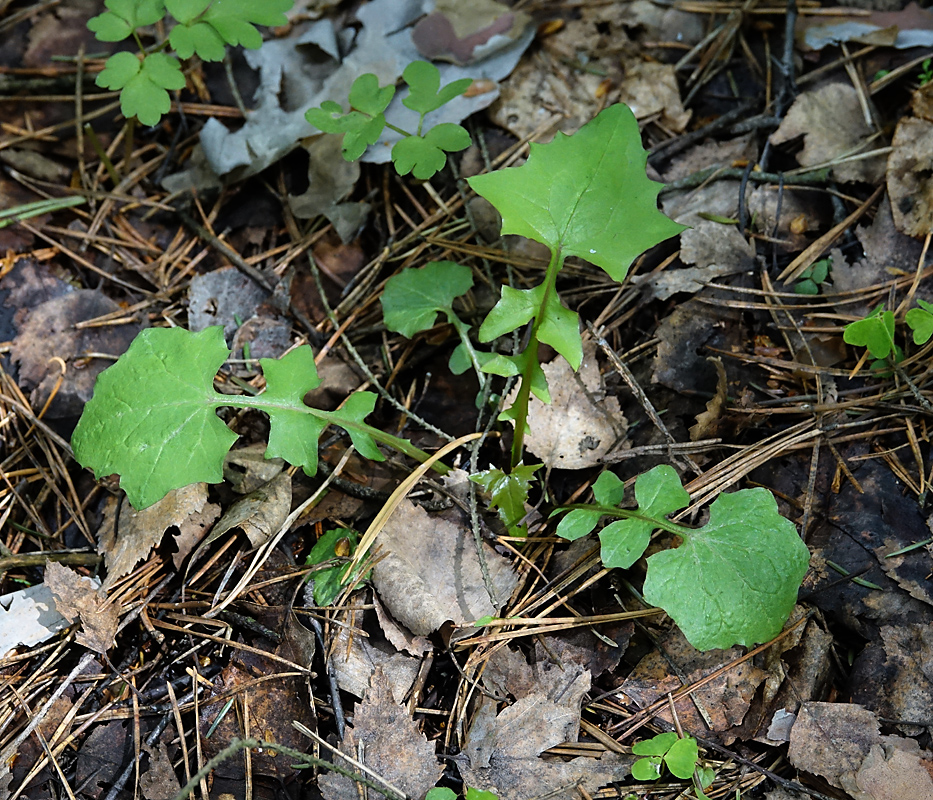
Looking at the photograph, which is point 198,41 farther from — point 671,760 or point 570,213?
point 671,760

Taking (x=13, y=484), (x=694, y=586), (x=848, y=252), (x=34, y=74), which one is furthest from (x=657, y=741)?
(x=34, y=74)

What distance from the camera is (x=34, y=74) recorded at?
9.80 feet

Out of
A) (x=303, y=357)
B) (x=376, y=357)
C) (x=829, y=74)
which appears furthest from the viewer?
(x=829, y=74)

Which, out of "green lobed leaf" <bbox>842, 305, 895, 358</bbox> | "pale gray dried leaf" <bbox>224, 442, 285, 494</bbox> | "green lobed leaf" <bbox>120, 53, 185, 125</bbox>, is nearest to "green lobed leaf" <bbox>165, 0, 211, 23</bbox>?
"green lobed leaf" <bbox>120, 53, 185, 125</bbox>

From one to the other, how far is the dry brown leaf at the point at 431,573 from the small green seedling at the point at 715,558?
30 centimetres

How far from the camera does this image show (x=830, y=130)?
8.41 feet

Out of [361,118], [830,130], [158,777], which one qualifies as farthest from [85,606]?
[830,130]

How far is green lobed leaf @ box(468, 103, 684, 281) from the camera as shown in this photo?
1967 millimetres

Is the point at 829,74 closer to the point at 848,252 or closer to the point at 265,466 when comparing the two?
the point at 848,252

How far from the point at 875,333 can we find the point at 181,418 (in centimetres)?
207

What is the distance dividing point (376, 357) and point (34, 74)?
2027 mm

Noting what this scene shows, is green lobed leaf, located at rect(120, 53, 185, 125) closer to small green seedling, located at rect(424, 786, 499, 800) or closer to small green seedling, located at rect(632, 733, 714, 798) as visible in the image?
small green seedling, located at rect(424, 786, 499, 800)

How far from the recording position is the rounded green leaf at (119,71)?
244cm

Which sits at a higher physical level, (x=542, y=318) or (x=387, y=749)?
(x=542, y=318)
